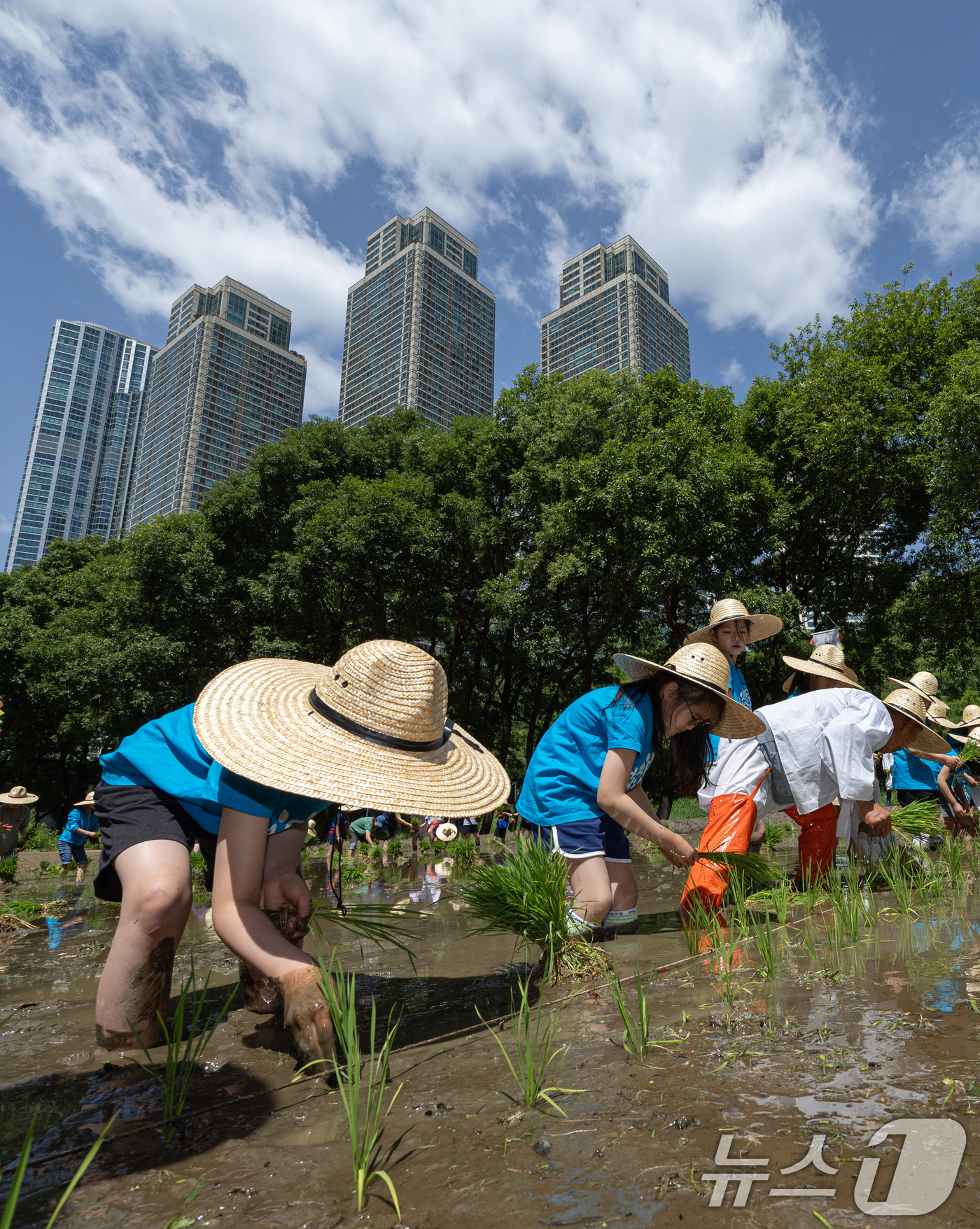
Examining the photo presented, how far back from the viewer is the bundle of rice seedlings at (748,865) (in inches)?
137

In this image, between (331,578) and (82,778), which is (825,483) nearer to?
(331,578)

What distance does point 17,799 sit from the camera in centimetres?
994

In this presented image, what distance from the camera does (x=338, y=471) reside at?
2022 centimetres

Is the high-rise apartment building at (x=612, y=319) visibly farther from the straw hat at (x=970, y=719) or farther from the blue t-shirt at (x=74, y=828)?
the blue t-shirt at (x=74, y=828)

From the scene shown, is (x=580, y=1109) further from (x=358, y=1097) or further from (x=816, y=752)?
(x=816, y=752)

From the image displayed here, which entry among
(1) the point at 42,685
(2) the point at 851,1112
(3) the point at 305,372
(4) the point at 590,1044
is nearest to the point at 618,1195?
(2) the point at 851,1112

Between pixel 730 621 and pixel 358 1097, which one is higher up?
pixel 730 621

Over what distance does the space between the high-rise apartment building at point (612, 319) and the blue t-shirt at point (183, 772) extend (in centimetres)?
3203

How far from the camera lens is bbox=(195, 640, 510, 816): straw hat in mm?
2061

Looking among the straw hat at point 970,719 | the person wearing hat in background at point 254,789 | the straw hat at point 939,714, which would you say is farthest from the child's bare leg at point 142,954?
the straw hat at point 970,719

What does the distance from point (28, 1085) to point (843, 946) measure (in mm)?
2971

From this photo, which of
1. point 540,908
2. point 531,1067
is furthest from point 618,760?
point 531,1067

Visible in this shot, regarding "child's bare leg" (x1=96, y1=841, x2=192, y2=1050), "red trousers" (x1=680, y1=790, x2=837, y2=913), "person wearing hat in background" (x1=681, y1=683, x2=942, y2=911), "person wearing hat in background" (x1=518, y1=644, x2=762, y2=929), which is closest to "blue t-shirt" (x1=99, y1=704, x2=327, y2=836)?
"child's bare leg" (x1=96, y1=841, x2=192, y2=1050)

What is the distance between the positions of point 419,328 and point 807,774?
117 feet
